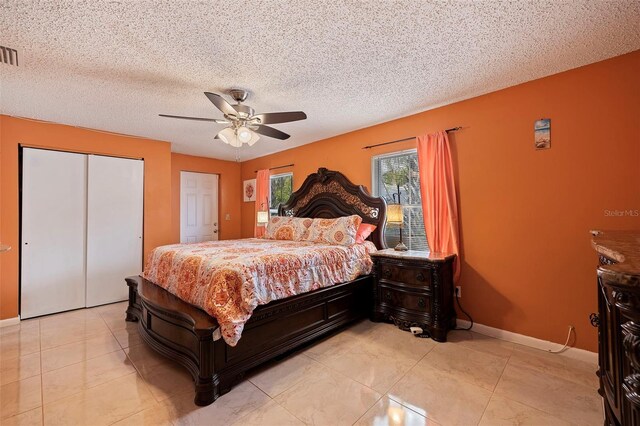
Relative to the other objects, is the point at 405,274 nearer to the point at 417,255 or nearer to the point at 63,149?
the point at 417,255

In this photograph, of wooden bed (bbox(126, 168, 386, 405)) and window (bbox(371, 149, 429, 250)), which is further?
window (bbox(371, 149, 429, 250))

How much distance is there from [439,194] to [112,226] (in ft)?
14.7

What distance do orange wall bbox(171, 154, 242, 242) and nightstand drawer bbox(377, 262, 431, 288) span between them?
3994 mm

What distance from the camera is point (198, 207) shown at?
557 centimetres

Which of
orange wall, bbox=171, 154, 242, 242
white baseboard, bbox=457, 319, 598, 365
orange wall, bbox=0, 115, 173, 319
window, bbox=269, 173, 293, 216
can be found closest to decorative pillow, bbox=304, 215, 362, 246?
white baseboard, bbox=457, 319, 598, 365

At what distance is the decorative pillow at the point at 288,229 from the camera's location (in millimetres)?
3771

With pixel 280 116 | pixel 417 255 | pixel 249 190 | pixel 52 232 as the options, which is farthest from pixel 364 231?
pixel 52 232

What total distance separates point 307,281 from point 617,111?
291 centimetres

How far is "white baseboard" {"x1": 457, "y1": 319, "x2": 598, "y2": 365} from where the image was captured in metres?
2.25

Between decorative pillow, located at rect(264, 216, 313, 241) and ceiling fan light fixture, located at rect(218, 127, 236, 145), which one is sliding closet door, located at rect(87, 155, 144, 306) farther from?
ceiling fan light fixture, located at rect(218, 127, 236, 145)

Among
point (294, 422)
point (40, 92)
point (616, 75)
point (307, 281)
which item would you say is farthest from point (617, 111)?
point (40, 92)

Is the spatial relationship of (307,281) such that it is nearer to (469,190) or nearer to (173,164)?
(469,190)

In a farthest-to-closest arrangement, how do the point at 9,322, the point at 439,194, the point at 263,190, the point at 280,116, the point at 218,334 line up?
the point at 263,190 → the point at 9,322 → the point at 439,194 → the point at 280,116 → the point at 218,334

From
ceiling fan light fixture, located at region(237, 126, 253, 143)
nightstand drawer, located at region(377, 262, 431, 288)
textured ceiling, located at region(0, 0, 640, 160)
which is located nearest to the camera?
textured ceiling, located at region(0, 0, 640, 160)
